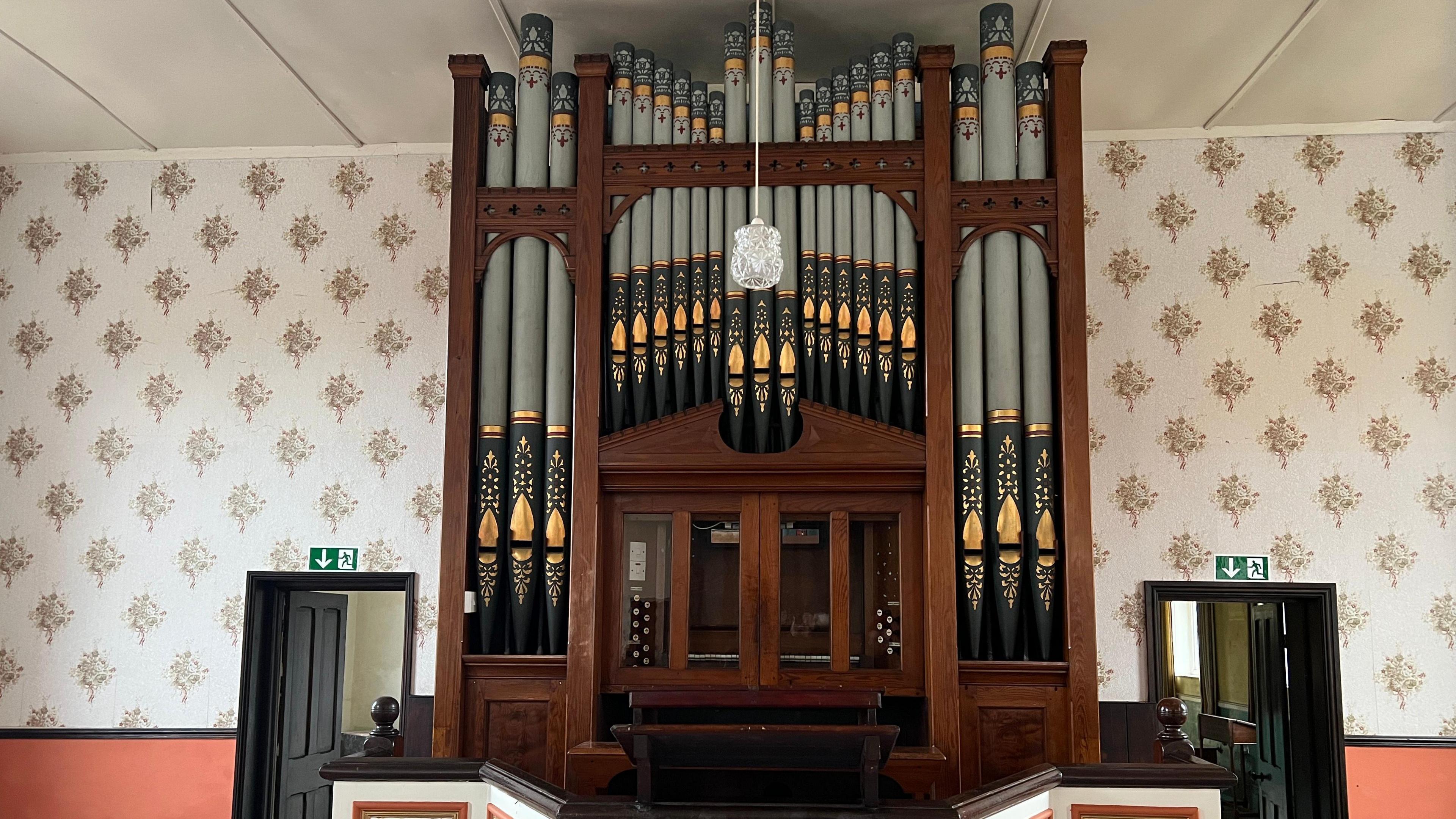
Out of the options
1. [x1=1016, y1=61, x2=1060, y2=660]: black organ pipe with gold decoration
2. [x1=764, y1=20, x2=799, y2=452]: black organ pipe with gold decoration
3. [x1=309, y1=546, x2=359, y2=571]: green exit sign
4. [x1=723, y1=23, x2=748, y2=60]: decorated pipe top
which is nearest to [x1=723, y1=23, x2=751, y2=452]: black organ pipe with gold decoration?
[x1=723, y1=23, x2=748, y2=60]: decorated pipe top

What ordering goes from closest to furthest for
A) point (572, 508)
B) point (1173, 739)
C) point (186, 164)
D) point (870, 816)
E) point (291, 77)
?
point (870, 816) → point (1173, 739) → point (572, 508) → point (291, 77) → point (186, 164)

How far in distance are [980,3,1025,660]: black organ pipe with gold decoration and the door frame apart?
2925mm

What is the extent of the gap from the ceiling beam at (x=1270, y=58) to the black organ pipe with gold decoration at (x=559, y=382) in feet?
10.3

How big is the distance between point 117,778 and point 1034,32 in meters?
5.65

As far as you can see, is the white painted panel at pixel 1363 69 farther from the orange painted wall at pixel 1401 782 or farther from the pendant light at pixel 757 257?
the orange painted wall at pixel 1401 782

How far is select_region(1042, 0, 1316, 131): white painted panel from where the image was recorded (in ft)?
16.8

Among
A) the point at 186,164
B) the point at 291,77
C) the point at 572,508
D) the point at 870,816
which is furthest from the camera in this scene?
the point at 186,164

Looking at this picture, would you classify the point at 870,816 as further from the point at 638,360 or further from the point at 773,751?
the point at 638,360

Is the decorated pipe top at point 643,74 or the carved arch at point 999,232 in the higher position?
the decorated pipe top at point 643,74

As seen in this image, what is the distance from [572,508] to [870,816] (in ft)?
6.10

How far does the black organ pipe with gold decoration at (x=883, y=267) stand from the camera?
16.3 ft

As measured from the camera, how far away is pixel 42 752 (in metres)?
6.01

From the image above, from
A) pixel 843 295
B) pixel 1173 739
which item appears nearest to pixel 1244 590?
pixel 1173 739

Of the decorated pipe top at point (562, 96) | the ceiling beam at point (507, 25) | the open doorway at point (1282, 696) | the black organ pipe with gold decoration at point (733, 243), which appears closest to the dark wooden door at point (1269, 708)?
the open doorway at point (1282, 696)
